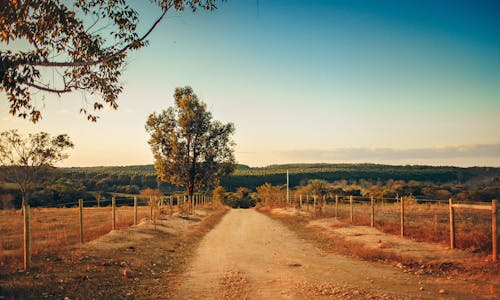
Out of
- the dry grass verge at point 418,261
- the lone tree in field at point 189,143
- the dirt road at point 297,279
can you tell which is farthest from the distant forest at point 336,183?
the dirt road at point 297,279

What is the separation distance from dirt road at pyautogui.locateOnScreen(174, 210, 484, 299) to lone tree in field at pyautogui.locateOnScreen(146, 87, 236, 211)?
2327cm

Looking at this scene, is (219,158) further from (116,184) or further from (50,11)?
(116,184)

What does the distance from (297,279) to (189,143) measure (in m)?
29.3

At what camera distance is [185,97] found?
1458 inches

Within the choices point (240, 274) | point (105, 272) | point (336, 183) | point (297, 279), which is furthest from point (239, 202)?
point (297, 279)

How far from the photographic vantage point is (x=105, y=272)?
32.4 feet

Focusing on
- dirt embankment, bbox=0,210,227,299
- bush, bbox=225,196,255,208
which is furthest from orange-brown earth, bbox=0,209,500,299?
bush, bbox=225,196,255,208

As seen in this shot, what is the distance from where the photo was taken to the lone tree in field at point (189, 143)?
3672 centimetres

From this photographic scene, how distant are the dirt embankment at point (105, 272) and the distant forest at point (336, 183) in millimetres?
28979

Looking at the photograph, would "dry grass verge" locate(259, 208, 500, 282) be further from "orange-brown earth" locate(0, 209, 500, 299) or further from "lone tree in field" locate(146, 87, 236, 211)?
"lone tree in field" locate(146, 87, 236, 211)

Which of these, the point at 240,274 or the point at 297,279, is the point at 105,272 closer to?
the point at 240,274

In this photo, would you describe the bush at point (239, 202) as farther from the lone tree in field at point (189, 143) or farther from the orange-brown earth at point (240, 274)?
the orange-brown earth at point (240, 274)

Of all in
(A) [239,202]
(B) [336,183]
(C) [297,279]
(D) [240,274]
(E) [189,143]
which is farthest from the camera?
(B) [336,183]

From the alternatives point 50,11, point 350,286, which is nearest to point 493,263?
point 350,286
